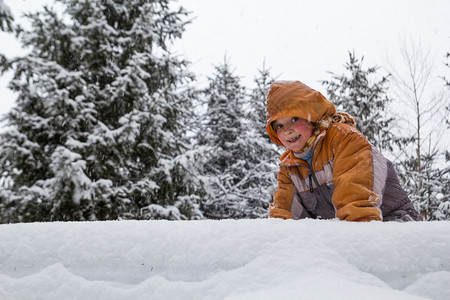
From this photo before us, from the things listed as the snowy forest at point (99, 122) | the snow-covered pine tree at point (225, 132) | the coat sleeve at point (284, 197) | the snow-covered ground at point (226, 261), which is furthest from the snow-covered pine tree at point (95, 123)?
the snow-covered pine tree at point (225, 132)

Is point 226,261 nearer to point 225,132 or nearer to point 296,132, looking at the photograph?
point 296,132

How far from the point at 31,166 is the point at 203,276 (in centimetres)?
526

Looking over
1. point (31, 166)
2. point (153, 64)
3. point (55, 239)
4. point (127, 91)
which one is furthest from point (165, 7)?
point (55, 239)

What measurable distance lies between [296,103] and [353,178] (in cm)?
65

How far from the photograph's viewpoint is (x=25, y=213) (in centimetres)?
499

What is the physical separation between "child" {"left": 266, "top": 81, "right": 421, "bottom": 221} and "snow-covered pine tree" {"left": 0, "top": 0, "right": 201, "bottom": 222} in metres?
3.65

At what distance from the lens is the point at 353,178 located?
1.65 meters

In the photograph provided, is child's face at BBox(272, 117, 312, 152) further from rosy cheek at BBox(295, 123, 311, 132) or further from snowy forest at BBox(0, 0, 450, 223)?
snowy forest at BBox(0, 0, 450, 223)

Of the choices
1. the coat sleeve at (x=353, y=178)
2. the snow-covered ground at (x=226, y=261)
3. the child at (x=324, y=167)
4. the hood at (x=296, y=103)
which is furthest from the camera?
the hood at (x=296, y=103)

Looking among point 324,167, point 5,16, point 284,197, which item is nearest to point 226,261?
point 324,167

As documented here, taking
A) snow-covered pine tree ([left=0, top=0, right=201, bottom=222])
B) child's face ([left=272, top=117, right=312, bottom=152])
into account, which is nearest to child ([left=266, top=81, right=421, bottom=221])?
child's face ([left=272, top=117, right=312, bottom=152])

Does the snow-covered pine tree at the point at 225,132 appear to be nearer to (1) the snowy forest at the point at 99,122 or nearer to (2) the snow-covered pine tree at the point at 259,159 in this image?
(2) the snow-covered pine tree at the point at 259,159

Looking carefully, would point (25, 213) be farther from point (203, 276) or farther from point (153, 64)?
point (203, 276)

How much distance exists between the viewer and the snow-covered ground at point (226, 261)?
2.77 ft
